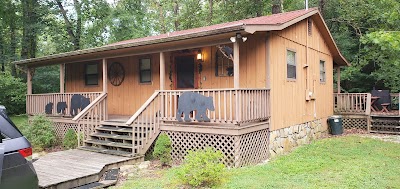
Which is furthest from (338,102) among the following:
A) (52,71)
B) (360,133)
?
(52,71)

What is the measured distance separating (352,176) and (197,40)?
4599mm

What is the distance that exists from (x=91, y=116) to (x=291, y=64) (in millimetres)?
6354

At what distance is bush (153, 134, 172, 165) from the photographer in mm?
7668

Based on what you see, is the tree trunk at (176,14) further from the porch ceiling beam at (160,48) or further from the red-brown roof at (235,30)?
the porch ceiling beam at (160,48)

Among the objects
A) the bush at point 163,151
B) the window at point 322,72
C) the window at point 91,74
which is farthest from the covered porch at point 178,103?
the window at point 322,72

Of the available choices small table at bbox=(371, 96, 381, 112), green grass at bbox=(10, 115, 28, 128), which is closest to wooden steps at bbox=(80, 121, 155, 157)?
green grass at bbox=(10, 115, 28, 128)

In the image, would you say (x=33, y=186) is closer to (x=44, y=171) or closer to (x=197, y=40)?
(x=44, y=171)

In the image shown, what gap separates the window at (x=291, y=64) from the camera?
32.1 feet

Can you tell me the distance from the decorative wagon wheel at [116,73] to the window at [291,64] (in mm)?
5854

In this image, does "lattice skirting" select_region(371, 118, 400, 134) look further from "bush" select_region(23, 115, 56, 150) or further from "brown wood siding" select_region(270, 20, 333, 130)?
"bush" select_region(23, 115, 56, 150)

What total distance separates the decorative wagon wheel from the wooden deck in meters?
3.77

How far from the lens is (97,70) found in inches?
500

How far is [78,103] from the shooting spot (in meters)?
10.6

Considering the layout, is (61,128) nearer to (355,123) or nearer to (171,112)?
(171,112)
